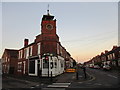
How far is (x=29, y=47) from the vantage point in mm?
29094

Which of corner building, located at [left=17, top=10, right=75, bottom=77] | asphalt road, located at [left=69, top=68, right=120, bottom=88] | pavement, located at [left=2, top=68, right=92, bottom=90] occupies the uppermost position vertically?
corner building, located at [left=17, top=10, right=75, bottom=77]

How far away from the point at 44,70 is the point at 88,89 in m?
11.9

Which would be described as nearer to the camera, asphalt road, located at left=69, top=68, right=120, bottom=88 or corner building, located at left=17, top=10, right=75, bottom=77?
asphalt road, located at left=69, top=68, right=120, bottom=88

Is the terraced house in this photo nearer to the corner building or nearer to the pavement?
the corner building

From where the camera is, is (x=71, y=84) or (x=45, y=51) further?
(x=45, y=51)

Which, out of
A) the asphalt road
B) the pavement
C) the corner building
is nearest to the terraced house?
the corner building

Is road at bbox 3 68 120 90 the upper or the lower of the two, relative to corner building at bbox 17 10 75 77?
lower

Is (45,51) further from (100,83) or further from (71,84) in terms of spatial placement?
(100,83)

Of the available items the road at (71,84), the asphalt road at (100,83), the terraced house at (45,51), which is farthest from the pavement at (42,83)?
the terraced house at (45,51)

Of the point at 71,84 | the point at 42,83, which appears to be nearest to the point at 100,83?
the point at 71,84

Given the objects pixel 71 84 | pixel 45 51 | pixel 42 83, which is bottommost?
pixel 42 83

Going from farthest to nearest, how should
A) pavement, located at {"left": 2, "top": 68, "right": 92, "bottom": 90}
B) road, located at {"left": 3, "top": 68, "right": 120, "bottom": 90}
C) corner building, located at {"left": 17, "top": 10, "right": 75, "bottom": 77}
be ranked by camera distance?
corner building, located at {"left": 17, "top": 10, "right": 75, "bottom": 77} → pavement, located at {"left": 2, "top": 68, "right": 92, "bottom": 90} → road, located at {"left": 3, "top": 68, "right": 120, "bottom": 90}

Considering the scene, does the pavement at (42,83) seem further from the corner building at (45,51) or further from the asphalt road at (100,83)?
the corner building at (45,51)

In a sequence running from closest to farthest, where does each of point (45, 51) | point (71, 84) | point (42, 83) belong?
point (71, 84)
point (42, 83)
point (45, 51)
